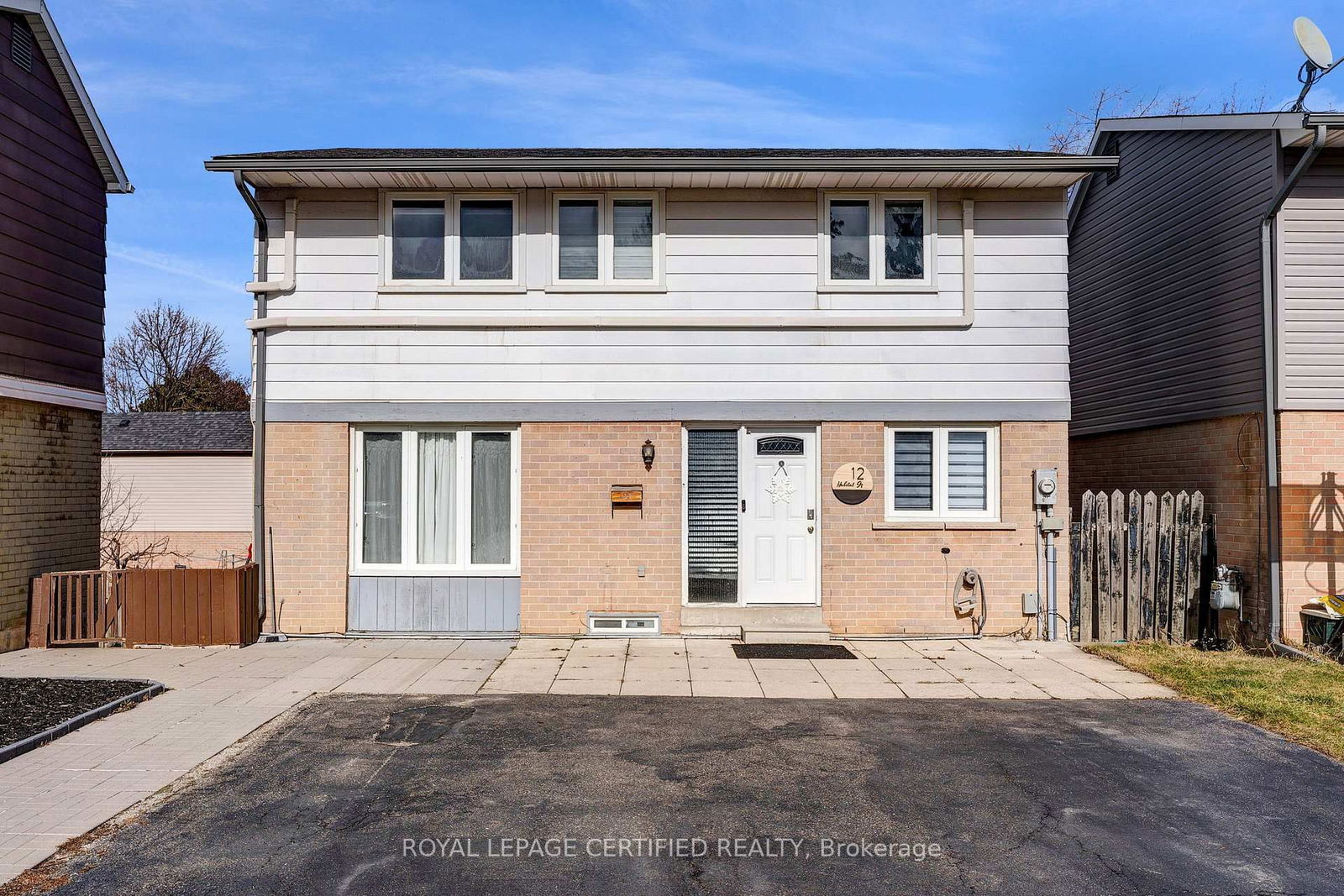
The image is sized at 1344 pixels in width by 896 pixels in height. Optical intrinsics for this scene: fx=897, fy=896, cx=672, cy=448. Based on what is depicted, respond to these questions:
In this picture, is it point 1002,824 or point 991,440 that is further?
point 991,440

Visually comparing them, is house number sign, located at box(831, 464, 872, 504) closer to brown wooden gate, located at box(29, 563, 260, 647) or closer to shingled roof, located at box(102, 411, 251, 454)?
brown wooden gate, located at box(29, 563, 260, 647)

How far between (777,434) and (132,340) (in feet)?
143

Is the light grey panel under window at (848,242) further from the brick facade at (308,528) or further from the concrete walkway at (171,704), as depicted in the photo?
the brick facade at (308,528)

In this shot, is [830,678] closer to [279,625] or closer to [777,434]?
[777,434]

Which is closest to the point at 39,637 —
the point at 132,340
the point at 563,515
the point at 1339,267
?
the point at 563,515

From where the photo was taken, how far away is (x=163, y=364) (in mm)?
43562

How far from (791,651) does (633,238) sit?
16.2ft

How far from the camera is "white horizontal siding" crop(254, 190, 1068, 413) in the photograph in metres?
10.1

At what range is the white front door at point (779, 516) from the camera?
400 inches

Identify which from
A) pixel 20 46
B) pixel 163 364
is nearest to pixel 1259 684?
pixel 20 46

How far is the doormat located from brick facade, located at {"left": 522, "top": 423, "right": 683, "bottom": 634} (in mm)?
968

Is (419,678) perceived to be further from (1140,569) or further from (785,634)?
(1140,569)

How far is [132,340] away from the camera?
43719mm

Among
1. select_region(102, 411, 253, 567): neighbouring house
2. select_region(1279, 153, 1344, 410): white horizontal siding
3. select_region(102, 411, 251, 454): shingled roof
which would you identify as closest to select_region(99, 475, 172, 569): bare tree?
select_region(102, 411, 253, 567): neighbouring house
